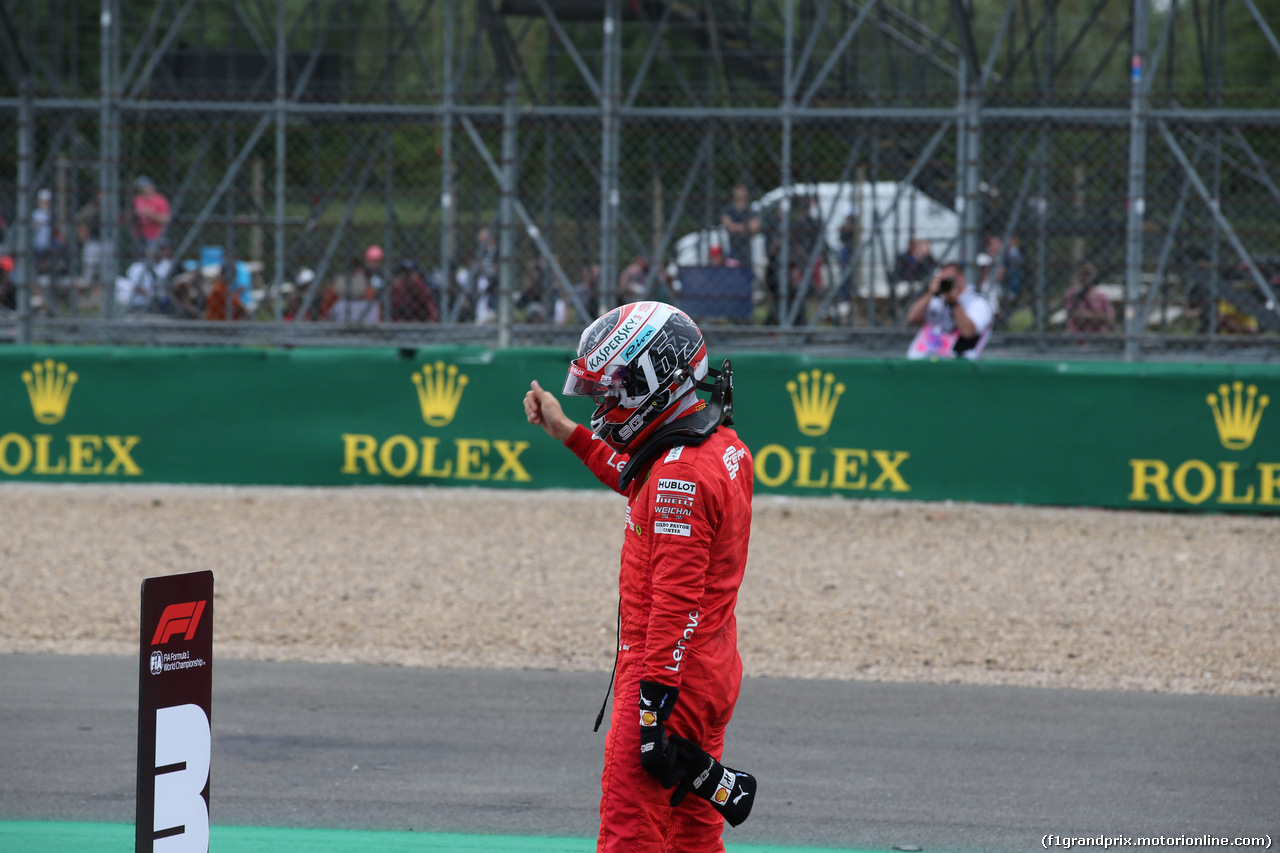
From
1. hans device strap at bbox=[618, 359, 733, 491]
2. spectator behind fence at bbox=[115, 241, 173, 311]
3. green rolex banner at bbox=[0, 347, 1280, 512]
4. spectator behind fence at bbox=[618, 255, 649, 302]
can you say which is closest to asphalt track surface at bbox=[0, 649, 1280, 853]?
hans device strap at bbox=[618, 359, 733, 491]

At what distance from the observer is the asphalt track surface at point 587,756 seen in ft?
16.9

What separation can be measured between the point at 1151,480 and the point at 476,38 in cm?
A: 1071

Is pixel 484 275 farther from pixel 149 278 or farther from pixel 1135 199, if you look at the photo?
pixel 1135 199

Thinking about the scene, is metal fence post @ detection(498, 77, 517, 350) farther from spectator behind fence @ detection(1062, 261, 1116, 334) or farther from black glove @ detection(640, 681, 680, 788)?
black glove @ detection(640, 681, 680, 788)

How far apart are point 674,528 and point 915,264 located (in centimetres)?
1206

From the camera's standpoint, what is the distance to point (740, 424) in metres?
11.0

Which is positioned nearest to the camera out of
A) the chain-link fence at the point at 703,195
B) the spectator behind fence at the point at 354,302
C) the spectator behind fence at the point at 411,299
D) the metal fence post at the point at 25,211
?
the metal fence post at the point at 25,211

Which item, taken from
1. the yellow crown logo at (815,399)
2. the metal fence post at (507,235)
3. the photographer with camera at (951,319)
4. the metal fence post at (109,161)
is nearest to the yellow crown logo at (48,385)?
the metal fence post at (109,161)

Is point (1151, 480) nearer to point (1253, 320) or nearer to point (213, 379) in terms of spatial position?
point (1253, 320)

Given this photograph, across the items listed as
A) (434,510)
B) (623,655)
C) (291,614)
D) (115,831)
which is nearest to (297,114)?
(434,510)

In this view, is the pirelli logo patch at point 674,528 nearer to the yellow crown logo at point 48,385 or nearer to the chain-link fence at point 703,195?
the chain-link fence at point 703,195

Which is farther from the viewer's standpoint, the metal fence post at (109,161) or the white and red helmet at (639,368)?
the metal fence post at (109,161)

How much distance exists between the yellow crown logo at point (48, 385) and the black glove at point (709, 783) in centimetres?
934

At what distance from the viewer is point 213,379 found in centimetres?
1145
